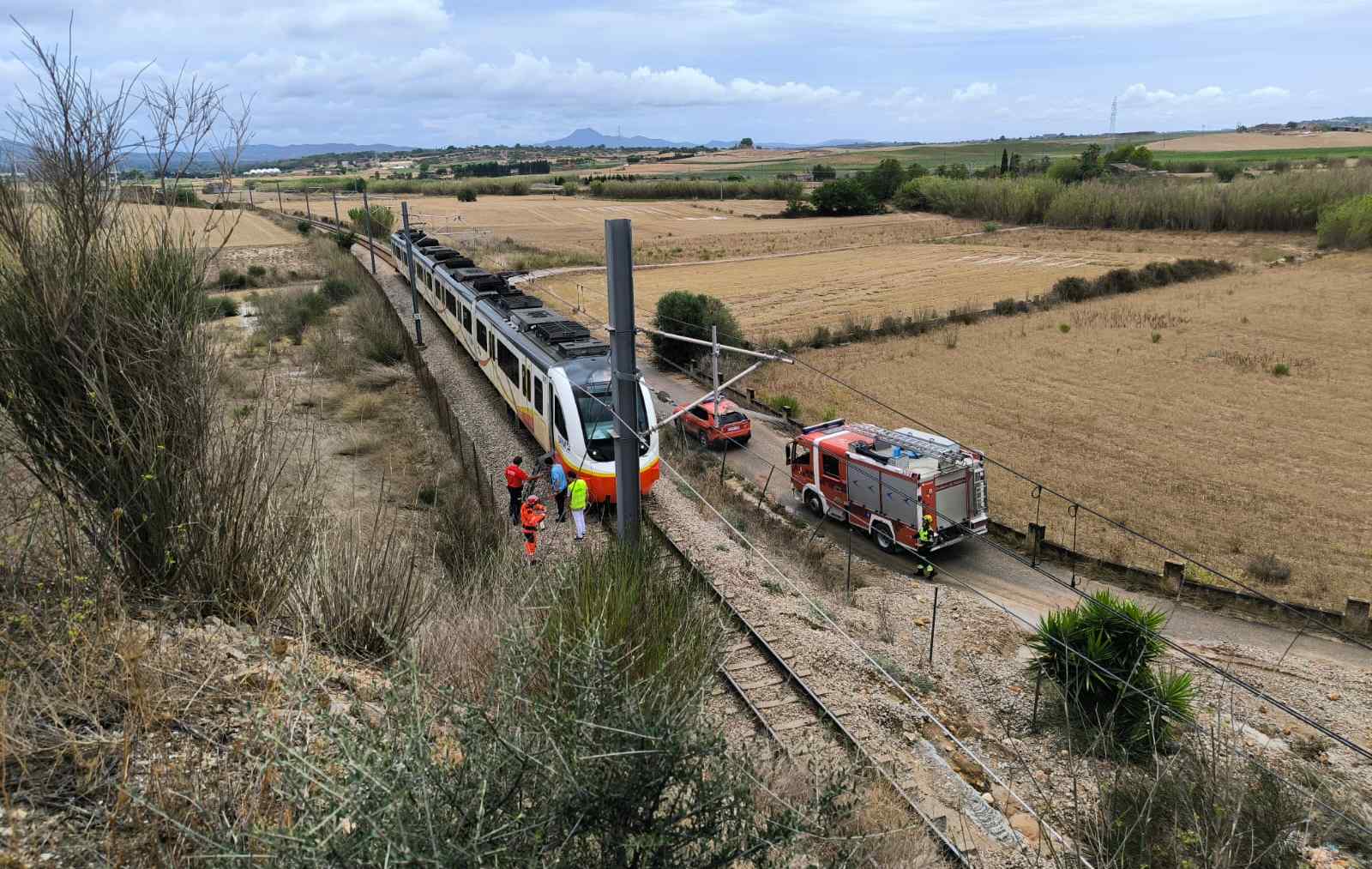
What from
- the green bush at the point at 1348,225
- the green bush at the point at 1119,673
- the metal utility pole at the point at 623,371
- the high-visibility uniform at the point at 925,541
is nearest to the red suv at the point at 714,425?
the high-visibility uniform at the point at 925,541

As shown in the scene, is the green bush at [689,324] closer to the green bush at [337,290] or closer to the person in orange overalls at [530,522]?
the green bush at [337,290]

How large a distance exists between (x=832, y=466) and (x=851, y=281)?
36.2m

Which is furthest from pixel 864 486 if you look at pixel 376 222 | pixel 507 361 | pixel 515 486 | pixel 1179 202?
pixel 1179 202

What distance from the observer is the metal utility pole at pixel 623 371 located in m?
8.27

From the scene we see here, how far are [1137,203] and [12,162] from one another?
83006 millimetres

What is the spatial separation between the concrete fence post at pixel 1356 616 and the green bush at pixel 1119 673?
16.5 ft

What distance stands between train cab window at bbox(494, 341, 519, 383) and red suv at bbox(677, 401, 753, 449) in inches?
203

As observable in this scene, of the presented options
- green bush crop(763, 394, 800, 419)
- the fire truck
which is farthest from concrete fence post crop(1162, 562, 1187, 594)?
green bush crop(763, 394, 800, 419)

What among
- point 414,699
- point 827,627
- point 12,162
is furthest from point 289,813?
point 827,627

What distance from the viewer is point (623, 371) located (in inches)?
345

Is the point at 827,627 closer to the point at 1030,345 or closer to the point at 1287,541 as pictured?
the point at 1287,541

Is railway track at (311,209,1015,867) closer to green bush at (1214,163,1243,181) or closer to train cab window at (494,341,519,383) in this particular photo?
train cab window at (494,341,519,383)

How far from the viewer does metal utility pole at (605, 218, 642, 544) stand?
27.1 feet

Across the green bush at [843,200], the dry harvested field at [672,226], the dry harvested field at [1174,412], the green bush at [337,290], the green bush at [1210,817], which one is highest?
the green bush at [843,200]
